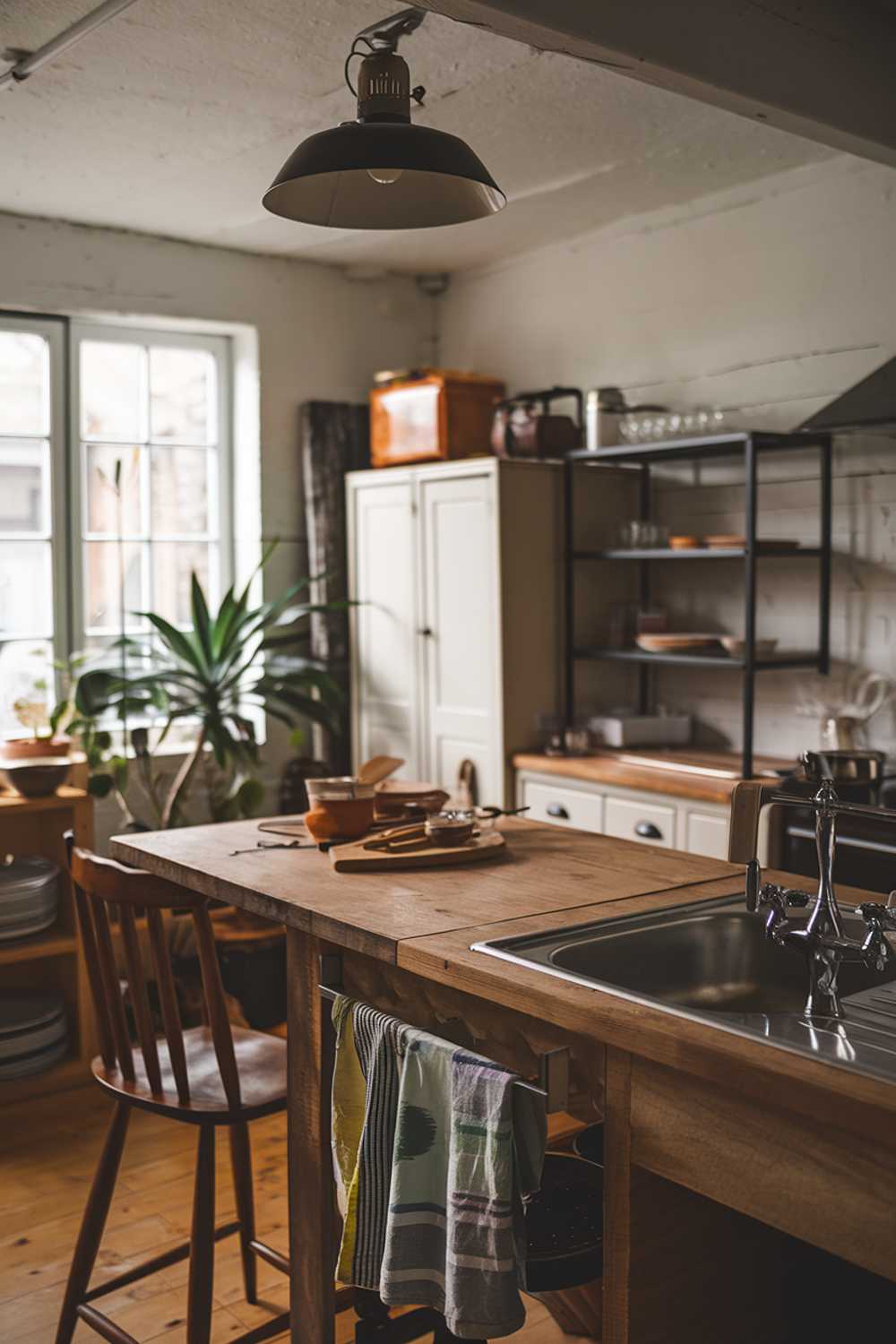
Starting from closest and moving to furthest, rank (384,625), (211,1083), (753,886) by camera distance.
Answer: (753,886)
(211,1083)
(384,625)

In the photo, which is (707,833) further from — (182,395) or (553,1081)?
(182,395)

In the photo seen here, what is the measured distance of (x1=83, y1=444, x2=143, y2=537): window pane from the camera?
4914 millimetres

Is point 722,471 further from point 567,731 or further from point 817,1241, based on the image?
point 817,1241

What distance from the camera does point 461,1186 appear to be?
167 cm

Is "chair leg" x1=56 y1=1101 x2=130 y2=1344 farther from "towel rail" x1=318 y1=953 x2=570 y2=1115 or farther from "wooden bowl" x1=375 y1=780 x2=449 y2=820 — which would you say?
"towel rail" x1=318 y1=953 x2=570 y2=1115

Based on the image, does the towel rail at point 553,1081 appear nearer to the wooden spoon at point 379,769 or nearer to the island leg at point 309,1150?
the island leg at point 309,1150

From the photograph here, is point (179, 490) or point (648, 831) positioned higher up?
point (179, 490)

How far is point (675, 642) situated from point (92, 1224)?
2.54 m

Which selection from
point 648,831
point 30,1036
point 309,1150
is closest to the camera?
point 309,1150

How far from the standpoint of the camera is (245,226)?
4699mm

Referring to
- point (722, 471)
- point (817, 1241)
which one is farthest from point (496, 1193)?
point (722, 471)

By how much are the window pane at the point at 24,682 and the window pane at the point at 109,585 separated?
23cm

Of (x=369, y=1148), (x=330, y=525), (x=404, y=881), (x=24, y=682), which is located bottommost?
(x=369, y=1148)

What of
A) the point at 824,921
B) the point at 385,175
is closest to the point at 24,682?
the point at 385,175
